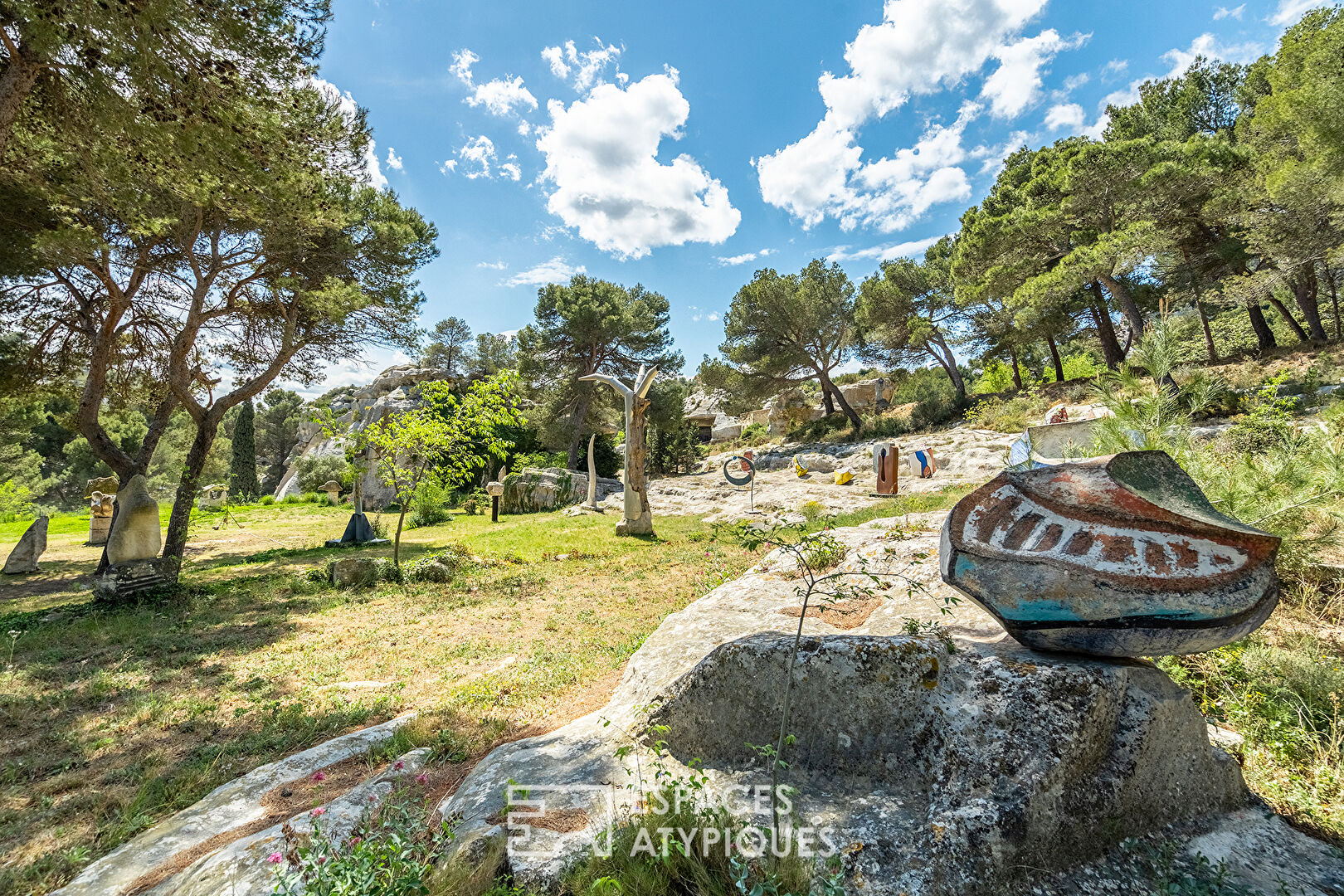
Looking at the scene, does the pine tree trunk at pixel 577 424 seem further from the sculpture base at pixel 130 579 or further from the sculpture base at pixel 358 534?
the sculpture base at pixel 130 579

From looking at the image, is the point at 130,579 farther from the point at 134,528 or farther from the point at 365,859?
the point at 365,859

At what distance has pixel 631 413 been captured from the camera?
1187 centimetres

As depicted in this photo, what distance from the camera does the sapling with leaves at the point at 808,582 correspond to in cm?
196

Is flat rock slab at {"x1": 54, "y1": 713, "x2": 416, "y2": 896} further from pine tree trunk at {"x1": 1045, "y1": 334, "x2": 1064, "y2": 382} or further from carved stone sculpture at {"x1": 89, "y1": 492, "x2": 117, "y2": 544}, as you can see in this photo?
pine tree trunk at {"x1": 1045, "y1": 334, "x2": 1064, "y2": 382}

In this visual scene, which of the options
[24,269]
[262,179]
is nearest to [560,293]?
[24,269]

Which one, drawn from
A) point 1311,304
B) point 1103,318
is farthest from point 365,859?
point 1103,318

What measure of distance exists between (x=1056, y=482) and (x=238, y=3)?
277 inches

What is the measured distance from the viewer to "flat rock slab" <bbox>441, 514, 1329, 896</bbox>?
163 centimetres

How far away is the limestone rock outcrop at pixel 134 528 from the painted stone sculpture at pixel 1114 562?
1001 centimetres

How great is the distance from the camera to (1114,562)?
6.52ft

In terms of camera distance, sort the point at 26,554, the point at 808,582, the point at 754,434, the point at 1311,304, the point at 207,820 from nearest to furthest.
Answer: the point at 207,820
the point at 808,582
the point at 26,554
the point at 1311,304
the point at 754,434

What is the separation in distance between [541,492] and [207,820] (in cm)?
1644

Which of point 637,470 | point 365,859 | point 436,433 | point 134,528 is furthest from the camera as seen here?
point 637,470

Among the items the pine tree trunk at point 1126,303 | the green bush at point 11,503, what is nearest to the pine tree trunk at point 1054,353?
the pine tree trunk at point 1126,303
